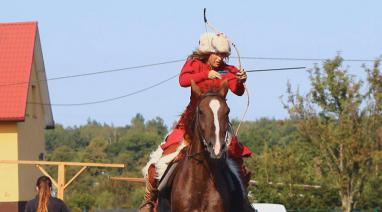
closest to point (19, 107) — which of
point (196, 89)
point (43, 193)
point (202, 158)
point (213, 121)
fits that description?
point (43, 193)

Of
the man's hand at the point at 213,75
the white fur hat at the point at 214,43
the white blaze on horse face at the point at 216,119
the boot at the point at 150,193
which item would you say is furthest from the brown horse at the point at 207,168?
the white fur hat at the point at 214,43

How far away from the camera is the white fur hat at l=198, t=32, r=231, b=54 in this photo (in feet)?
40.0

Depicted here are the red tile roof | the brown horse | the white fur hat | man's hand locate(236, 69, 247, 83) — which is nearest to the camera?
the brown horse

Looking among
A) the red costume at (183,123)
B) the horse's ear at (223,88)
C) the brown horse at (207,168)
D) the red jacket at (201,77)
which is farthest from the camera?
the red costume at (183,123)

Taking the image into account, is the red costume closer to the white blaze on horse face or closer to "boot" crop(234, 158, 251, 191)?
"boot" crop(234, 158, 251, 191)

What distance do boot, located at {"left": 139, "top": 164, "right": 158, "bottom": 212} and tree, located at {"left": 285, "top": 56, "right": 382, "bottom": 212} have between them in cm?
3369

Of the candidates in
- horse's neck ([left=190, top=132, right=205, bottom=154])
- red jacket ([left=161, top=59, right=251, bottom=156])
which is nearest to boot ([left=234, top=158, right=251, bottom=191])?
red jacket ([left=161, top=59, right=251, bottom=156])

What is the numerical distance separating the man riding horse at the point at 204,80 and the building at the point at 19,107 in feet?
106

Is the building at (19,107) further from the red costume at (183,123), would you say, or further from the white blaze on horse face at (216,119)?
the white blaze on horse face at (216,119)

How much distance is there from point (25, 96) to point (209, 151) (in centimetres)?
3504

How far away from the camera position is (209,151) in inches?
426

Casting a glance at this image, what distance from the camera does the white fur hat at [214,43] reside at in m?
12.2

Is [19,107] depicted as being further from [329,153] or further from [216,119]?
[216,119]

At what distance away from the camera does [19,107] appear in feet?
147
